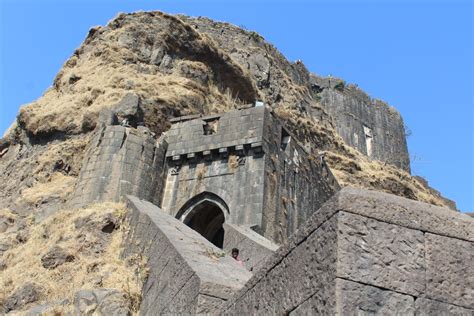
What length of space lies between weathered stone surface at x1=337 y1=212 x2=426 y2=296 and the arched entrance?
11.8 metres

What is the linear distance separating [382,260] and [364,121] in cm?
4240

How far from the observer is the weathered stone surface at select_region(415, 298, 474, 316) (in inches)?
141

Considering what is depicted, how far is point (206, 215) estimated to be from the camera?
16672mm

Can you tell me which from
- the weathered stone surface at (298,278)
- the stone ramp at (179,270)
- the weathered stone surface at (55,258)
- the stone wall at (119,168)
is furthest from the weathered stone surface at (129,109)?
the weathered stone surface at (298,278)

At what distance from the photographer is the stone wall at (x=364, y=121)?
43250 millimetres

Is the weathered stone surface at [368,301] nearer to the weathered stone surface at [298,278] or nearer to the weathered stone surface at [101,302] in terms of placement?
the weathered stone surface at [298,278]

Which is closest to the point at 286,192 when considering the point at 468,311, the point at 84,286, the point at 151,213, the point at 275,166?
the point at 275,166

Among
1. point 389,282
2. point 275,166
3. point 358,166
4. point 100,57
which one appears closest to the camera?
point 389,282

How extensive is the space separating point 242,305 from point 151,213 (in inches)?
225

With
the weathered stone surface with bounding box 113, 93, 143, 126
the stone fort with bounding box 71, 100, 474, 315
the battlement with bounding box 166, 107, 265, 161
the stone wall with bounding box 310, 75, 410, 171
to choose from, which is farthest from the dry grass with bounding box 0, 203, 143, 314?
the stone wall with bounding box 310, 75, 410, 171

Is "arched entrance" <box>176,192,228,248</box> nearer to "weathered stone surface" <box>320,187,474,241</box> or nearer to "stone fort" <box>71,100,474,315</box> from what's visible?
"stone fort" <box>71,100,474,315</box>

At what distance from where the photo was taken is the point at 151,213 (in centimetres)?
1045

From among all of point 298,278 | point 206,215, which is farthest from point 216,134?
point 298,278

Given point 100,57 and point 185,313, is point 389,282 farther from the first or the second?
point 100,57
